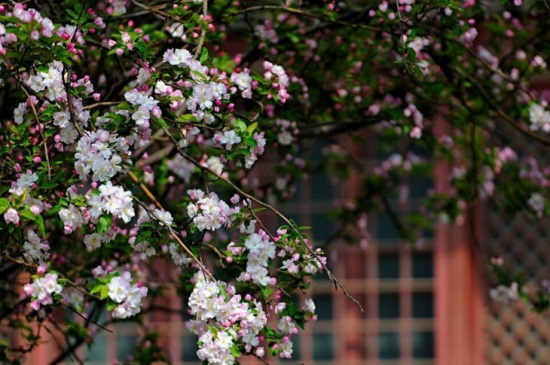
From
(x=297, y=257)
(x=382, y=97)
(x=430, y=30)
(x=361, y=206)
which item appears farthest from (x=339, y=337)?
(x=297, y=257)

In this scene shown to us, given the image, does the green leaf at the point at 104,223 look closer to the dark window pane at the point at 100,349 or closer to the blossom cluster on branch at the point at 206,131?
the blossom cluster on branch at the point at 206,131

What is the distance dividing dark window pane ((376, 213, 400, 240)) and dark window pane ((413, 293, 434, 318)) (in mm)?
455

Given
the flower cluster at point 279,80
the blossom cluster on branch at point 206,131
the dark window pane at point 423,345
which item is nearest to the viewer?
the blossom cluster on branch at point 206,131

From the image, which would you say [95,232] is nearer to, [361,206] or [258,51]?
[258,51]

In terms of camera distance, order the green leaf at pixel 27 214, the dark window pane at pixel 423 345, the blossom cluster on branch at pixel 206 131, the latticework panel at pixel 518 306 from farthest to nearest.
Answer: the dark window pane at pixel 423 345 → the latticework panel at pixel 518 306 → the blossom cluster on branch at pixel 206 131 → the green leaf at pixel 27 214

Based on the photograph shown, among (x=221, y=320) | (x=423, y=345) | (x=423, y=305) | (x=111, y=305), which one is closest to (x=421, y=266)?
(x=423, y=305)

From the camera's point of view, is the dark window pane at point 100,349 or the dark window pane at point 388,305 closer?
the dark window pane at point 100,349

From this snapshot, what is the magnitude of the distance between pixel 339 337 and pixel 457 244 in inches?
42.3

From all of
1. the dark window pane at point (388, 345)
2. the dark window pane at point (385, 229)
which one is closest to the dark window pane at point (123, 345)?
the dark window pane at point (388, 345)

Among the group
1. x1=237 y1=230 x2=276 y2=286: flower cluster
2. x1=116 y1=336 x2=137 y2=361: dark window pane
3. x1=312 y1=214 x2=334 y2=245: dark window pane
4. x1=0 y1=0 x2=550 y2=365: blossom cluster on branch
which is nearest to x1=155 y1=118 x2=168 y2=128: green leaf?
x1=0 y1=0 x2=550 y2=365: blossom cluster on branch

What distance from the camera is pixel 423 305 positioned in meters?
8.17

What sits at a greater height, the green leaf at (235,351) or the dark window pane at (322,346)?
the dark window pane at (322,346)

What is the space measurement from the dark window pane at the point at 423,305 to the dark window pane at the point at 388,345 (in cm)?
22

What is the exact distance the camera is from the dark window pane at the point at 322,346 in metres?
8.13
